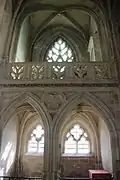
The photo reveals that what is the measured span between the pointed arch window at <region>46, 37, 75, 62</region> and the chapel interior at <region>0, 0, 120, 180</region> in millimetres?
50

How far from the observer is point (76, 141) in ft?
29.5

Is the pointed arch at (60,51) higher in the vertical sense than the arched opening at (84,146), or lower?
higher

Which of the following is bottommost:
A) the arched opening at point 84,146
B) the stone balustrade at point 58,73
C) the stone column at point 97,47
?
the arched opening at point 84,146

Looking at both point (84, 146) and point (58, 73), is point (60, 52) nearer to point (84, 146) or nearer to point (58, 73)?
point (58, 73)

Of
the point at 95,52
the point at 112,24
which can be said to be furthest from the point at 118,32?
the point at 95,52

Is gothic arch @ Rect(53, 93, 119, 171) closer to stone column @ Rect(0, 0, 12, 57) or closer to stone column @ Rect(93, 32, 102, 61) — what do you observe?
stone column @ Rect(93, 32, 102, 61)

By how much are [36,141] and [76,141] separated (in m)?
1.64

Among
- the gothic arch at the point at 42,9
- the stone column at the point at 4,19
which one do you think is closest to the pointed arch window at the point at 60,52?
the gothic arch at the point at 42,9

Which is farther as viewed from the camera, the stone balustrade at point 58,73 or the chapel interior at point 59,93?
the stone balustrade at point 58,73

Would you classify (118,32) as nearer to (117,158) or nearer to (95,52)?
(95,52)

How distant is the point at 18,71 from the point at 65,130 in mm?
3266

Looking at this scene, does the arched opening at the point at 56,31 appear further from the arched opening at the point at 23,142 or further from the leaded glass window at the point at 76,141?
the leaded glass window at the point at 76,141

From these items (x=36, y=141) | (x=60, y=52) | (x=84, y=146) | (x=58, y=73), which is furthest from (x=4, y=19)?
(x=84, y=146)

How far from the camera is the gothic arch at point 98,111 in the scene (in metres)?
6.17
